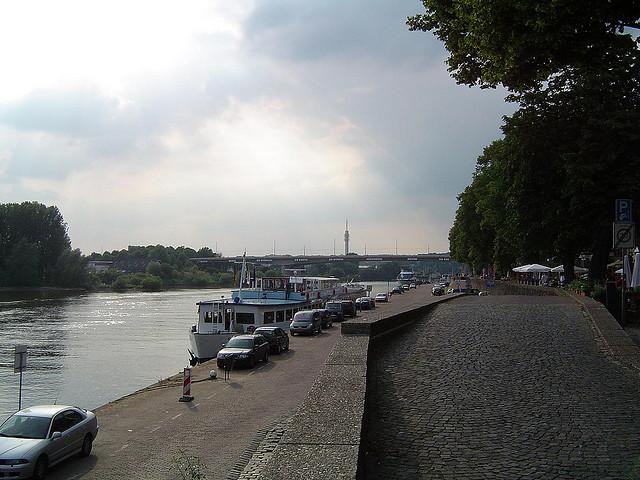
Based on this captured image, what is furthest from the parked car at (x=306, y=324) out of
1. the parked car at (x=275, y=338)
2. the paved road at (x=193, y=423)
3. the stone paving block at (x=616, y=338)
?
the stone paving block at (x=616, y=338)

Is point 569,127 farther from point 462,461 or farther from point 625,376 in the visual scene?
point 462,461

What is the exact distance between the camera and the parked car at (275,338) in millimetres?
32781

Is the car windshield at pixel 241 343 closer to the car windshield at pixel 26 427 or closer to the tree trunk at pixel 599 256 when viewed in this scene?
the car windshield at pixel 26 427

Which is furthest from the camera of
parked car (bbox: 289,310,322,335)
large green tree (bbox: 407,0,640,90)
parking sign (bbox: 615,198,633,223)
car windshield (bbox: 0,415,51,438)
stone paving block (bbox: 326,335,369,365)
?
parked car (bbox: 289,310,322,335)

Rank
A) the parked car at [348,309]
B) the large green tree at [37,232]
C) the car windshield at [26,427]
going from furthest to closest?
the large green tree at [37,232], the parked car at [348,309], the car windshield at [26,427]

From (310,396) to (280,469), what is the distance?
3.13 metres

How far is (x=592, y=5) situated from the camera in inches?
516

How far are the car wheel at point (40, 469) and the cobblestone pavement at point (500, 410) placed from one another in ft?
24.4

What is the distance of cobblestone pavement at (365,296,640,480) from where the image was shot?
7547 mm

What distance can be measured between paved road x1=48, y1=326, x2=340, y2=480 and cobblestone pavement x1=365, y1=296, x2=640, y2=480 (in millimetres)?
4207

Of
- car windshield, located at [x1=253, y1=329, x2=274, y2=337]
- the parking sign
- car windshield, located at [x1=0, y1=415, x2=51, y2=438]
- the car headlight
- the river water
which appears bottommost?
the river water

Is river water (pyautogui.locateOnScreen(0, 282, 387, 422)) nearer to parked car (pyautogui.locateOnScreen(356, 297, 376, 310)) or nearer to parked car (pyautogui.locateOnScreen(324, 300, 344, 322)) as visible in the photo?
parked car (pyautogui.locateOnScreen(324, 300, 344, 322))

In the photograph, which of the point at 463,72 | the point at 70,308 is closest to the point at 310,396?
the point at 463,72

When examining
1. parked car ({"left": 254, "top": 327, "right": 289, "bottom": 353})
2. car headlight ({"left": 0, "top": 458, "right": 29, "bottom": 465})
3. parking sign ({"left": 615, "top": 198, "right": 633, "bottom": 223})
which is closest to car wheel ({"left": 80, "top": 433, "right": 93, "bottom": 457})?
car headlight ({"left": 0, "top": 458, "right": 29, "bottom": 465})
